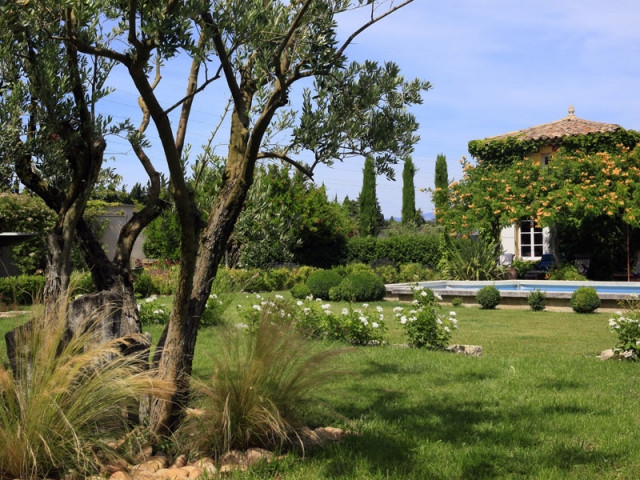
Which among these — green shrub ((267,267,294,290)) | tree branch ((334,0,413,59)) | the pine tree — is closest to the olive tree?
tree branch ((334,0,413,59))

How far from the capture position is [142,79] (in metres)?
3.37

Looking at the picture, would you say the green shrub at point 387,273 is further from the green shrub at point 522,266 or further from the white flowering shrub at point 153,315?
the white flowering shrub at point 153,315

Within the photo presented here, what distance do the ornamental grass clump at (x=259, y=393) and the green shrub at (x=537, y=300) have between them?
35.6ft

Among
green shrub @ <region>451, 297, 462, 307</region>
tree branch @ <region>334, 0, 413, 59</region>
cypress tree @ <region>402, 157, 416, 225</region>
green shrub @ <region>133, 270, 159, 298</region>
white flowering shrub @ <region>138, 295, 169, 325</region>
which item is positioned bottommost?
green shrub @ <region>451, 297, 462, 307</region>

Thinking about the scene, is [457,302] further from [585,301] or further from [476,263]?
[476,263]

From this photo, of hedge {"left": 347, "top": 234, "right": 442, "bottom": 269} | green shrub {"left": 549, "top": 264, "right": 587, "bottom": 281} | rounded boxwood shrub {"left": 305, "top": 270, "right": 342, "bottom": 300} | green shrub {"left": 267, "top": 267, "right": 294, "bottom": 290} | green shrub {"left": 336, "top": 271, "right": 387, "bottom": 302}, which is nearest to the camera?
green shrub {"left": 336, "top": 271, "right": 387, "bottom": 302}

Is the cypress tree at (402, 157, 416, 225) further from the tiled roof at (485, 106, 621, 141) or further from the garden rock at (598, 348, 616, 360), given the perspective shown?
the garden rock at (598, 348, 616, 360)

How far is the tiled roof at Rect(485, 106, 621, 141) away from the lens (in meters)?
21.5

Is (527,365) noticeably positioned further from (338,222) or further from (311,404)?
(338,222)

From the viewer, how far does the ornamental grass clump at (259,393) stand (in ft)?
12.2

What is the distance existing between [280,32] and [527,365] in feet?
15.4

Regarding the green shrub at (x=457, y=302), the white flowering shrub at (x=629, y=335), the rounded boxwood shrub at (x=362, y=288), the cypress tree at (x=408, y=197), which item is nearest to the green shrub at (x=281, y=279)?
the rounded boxwood shrub at (x=362, y=288)

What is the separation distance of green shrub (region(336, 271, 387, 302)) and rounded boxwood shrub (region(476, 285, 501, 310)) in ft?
8.57

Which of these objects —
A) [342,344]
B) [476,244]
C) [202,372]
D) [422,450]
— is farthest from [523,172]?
[422,450]
